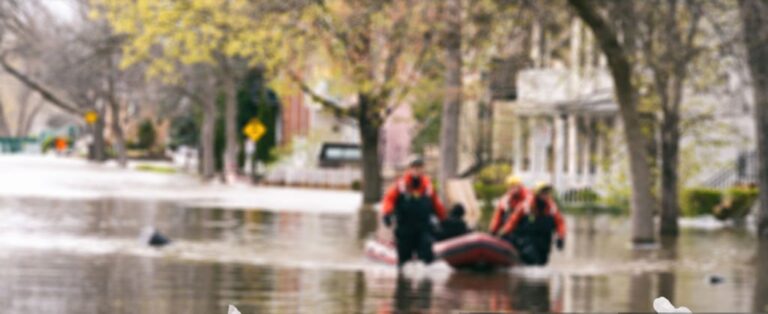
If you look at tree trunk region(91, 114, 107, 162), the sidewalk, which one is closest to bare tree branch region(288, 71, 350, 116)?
the sidewalk

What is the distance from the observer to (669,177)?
36281mm

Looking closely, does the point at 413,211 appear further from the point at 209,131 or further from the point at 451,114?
the point at 209,131

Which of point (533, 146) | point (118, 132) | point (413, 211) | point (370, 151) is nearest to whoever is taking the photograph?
point (413, 211)

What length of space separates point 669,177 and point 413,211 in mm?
15318

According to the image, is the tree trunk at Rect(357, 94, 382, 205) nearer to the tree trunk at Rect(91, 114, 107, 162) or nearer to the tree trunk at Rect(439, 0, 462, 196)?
the tree trunk at Rect(439, 0, 462, 196)

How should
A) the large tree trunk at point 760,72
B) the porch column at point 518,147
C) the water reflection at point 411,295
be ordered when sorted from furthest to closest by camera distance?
A: the porch column at point 518,147, the large tree trunk at point 760,72, the water reflection at point 411,295

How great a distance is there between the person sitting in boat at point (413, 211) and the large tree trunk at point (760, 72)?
8.58 metres

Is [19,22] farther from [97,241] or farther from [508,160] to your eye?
[97,241]

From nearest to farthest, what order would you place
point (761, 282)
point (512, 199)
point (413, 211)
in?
point (413, 211) < point (761, 282) < point (512, 199)

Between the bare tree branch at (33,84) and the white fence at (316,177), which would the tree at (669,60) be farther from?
the bare tree branch at (33,84)

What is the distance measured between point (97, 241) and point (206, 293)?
10.4 meters

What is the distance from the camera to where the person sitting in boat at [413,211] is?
21.7 meters

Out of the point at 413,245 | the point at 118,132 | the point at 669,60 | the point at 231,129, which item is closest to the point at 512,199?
the point at 413,245

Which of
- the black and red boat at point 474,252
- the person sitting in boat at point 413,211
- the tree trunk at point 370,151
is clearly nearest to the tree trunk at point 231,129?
the tree trunk at point 370,151
